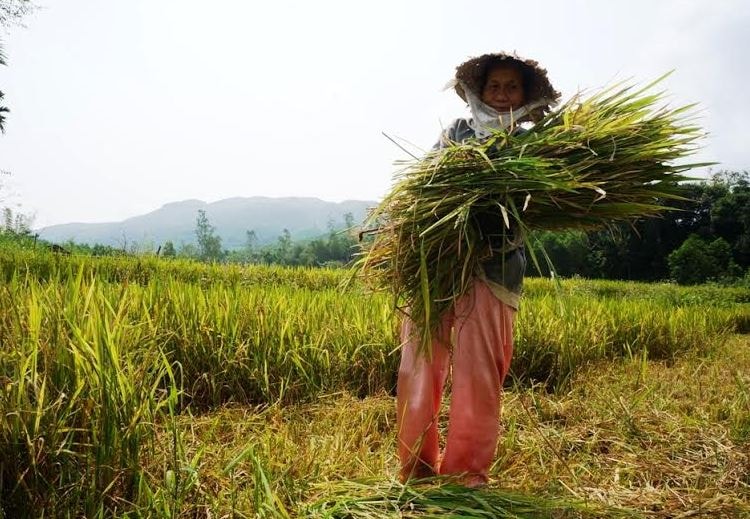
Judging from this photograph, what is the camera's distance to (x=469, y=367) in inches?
64.6

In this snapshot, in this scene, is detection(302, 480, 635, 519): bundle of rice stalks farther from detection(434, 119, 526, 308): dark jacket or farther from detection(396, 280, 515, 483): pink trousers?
detection(434, 119, 526, 308): dark jacket

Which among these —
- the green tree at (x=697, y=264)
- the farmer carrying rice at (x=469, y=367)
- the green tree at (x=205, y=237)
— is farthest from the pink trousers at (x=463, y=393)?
the green tree at (x=205, y=237)

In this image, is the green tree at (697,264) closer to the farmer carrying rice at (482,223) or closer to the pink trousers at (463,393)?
the farmer carrying rice at (482,223)

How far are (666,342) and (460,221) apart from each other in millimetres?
4424

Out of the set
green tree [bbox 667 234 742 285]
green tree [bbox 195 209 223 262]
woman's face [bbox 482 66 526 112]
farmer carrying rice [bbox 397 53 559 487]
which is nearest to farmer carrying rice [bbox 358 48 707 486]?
farmer carrying rice [bbox 397 53 559 487]

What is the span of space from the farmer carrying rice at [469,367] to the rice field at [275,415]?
0.13 m

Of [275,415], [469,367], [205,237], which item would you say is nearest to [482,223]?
[469,367]

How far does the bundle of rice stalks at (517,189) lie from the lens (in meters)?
1.50

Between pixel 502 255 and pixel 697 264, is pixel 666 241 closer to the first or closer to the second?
pixel 697 264

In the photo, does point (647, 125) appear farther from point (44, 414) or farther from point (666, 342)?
point (666, 342)

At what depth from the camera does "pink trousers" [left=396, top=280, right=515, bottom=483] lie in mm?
1624

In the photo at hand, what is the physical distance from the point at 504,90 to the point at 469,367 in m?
1.00

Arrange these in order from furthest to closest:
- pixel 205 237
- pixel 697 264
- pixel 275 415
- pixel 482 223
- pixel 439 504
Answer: pixel 205 237 < pixel 697 264 < pixel 275 415 < pixel 482 223 < pixel 439 504

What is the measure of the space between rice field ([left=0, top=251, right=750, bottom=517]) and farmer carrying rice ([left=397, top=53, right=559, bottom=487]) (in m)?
0.13
